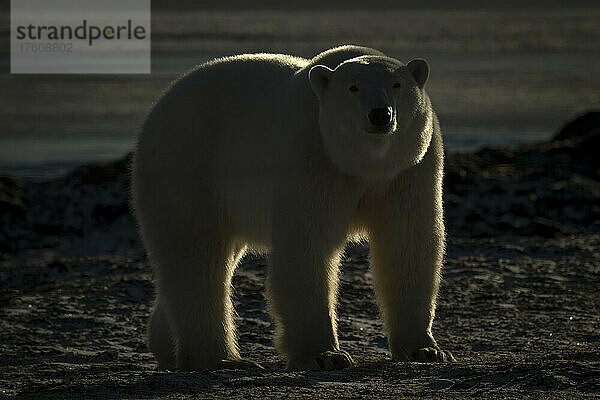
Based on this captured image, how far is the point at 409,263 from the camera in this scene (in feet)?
20.4

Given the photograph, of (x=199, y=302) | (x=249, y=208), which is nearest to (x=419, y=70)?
(x=249, y=208)

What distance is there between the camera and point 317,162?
5969 mm

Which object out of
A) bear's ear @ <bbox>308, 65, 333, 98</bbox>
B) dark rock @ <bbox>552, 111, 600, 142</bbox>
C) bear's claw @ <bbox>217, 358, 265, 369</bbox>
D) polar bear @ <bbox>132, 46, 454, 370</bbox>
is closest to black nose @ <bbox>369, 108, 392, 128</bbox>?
polar bear @ <bbox>132, 46, 454, 370</bbox>

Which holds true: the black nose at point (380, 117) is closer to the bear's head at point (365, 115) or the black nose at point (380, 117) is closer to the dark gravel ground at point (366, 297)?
the bear's head at point (365, 115)

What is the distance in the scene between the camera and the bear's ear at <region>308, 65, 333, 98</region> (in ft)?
19.3

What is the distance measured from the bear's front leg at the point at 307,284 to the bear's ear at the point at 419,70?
85cm

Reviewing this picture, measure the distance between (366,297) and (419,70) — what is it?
3.60 metres

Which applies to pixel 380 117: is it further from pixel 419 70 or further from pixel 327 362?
pixel 327 362

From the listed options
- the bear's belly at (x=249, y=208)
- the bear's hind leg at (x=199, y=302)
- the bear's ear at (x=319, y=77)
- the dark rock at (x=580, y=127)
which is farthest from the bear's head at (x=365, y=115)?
the dark rock at (x=580, y=127)

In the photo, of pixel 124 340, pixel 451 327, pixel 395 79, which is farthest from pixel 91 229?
pixel 395 79

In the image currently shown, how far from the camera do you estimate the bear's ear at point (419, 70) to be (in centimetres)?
597

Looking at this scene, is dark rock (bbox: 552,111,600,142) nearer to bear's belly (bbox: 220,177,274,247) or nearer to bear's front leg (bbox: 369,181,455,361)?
bear's front leg (bbox: 369,181,455,361)

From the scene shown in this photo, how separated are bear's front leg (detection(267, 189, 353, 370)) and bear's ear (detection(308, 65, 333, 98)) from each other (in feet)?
2.17

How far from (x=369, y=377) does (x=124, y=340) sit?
326 centimetres
